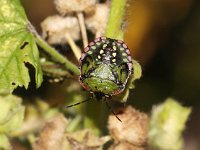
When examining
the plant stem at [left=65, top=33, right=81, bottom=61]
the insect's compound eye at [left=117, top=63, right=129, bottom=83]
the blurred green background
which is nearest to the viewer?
the insect's compound eye at [left=117, top=63, right=129, bottom=83]

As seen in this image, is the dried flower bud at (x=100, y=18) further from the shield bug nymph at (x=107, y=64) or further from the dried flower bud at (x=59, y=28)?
the shield bug nymph at (x=107, y=64)

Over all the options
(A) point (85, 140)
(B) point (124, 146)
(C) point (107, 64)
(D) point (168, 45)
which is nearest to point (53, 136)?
(A) point (85, 140)

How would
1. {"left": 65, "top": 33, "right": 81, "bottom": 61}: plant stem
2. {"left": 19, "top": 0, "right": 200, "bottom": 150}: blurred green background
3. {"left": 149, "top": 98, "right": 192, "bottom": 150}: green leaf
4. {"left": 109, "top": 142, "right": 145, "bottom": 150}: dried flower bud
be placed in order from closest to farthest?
{"left": 109, "top": 142, "right": 145, "bottom": 150}: dried flower bud, {"left": 65, "top": 33, "right": 81, "bottom": 61}: plant stem, {"left": 149, "top": 98, "right": 192, "bottom": 150}: green leaf, {"left": 19, "top": 0, "right": 200, "bottom": 150}: blurred green background

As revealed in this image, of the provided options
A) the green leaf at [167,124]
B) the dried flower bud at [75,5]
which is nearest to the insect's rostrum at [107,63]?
the dried flower bud at [75,5]

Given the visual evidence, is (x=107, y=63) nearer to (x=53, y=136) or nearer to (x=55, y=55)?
(x=55, y=55)

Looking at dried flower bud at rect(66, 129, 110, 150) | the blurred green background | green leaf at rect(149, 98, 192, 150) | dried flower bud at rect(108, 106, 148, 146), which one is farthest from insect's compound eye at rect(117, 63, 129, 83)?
the blurred green background

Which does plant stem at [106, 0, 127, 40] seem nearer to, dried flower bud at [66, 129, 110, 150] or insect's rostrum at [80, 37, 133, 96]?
insect's rostrum at [80, 37, 133, 96]
